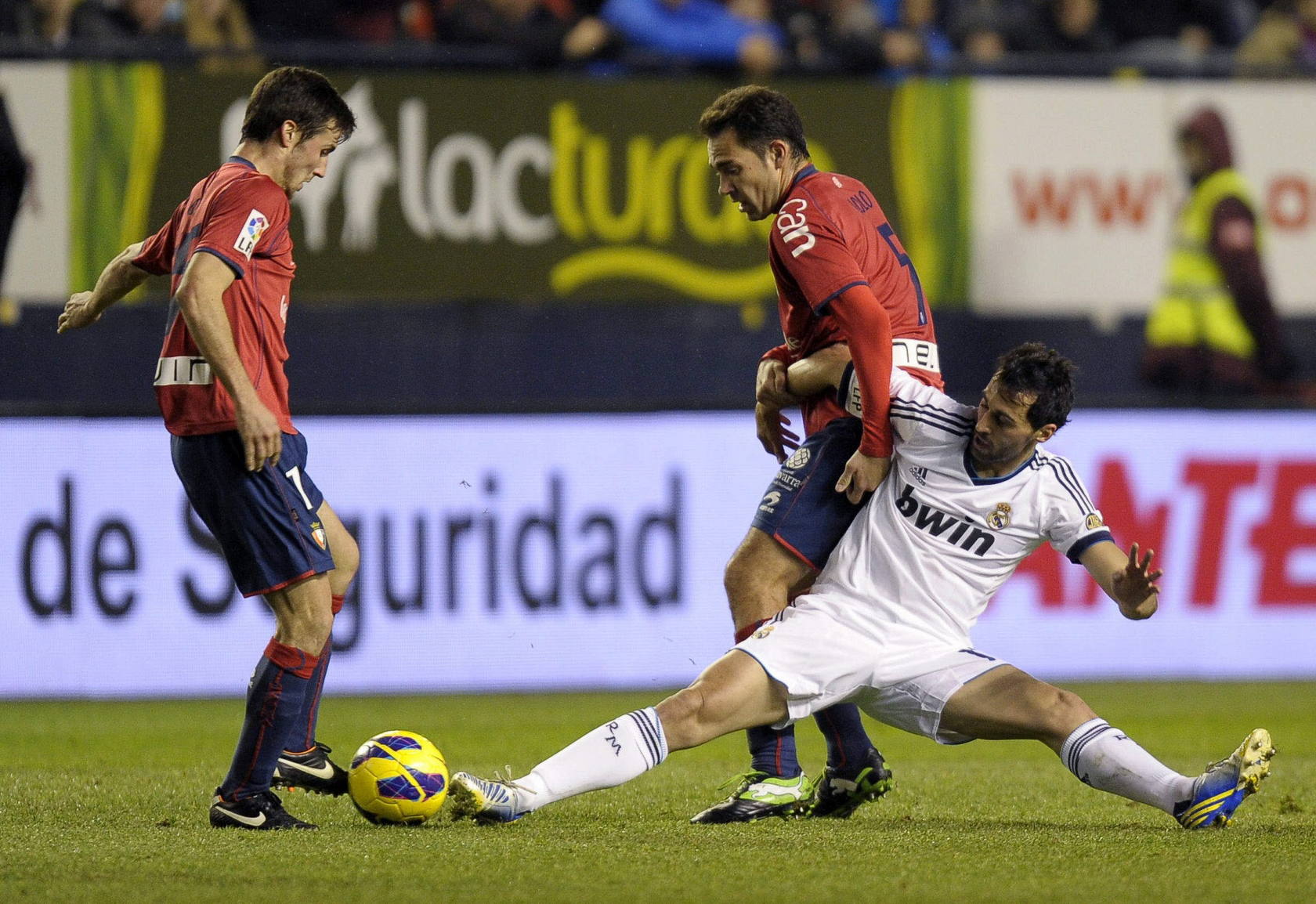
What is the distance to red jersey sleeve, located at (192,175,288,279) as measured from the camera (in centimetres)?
485

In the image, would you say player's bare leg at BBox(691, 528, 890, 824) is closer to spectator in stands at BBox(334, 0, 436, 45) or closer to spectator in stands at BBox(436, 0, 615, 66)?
spectator in stands at BBox(436, 0, 615, 66)

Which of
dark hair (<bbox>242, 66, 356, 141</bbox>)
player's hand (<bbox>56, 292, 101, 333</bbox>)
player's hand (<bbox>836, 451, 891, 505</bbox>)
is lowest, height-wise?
player's hand (<bbox>836, 451, 891, 505</bbox>)

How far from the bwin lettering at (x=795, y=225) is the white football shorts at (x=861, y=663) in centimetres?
98

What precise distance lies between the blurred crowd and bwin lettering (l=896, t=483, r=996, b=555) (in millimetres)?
5813

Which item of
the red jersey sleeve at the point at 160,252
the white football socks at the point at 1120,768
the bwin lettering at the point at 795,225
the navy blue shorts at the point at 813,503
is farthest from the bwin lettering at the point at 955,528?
the red jersey sleeve at the point at 160,252

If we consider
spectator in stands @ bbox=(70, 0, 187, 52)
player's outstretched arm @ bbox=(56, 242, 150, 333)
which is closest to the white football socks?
player's outstretched arm @ bbox=(56, 242, 150, 333)

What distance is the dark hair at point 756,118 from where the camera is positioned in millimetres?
5324

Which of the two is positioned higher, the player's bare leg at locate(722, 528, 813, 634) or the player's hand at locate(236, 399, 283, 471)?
the player's hand at locate(236, 399, 283, 471)

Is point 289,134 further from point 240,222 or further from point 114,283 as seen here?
point 114,283

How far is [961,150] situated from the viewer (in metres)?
10.8

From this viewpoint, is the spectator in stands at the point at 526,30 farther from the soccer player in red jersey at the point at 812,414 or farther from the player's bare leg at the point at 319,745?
the player's bare leg at the point at 319,745

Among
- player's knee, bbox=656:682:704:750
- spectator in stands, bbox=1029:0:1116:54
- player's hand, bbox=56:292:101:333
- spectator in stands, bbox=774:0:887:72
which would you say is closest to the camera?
player's knee, bbox=656:682:704:750

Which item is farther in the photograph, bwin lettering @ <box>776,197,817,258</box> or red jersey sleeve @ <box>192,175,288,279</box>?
bwin lettering @ <box>776,197,817,258</box>

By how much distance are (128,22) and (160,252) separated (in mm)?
5525
